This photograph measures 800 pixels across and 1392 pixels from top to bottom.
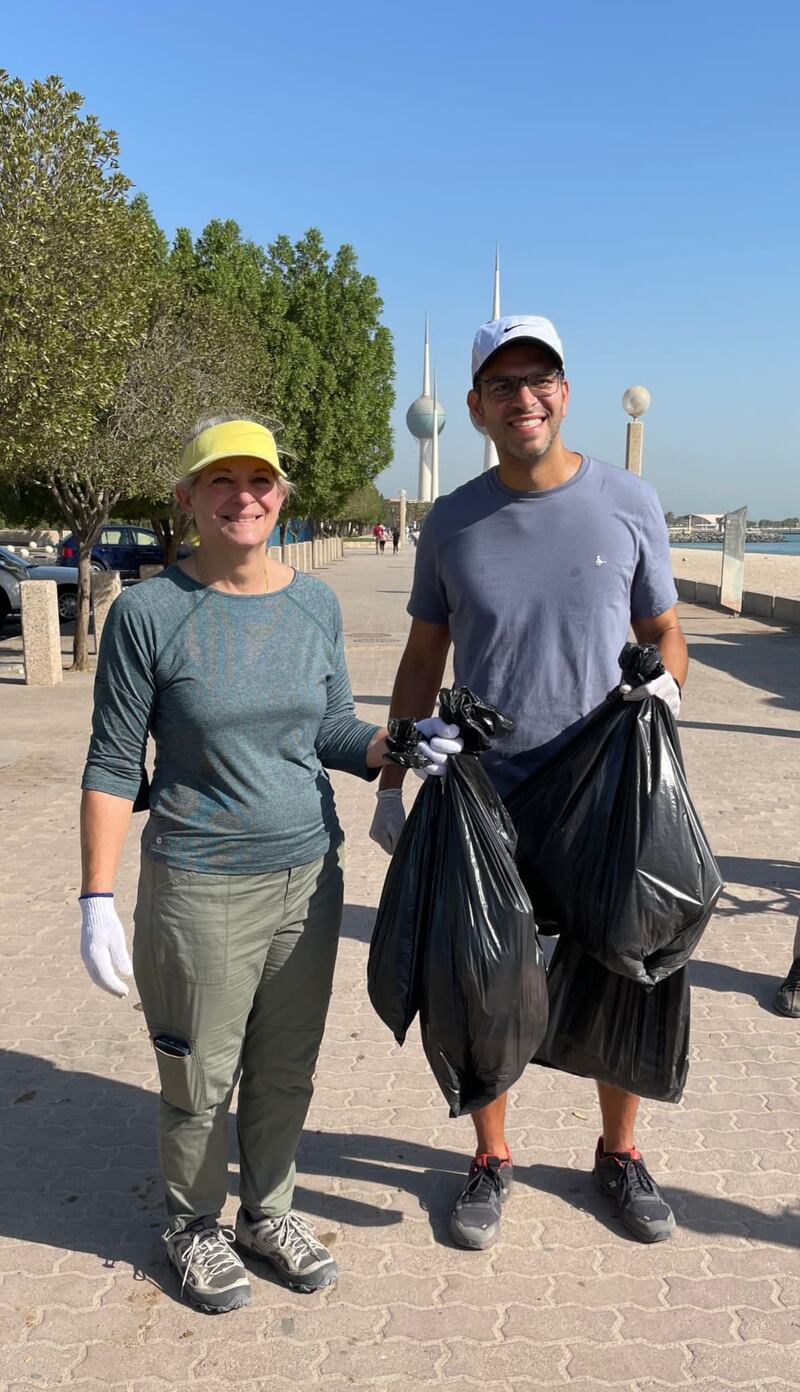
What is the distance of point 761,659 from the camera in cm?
1522

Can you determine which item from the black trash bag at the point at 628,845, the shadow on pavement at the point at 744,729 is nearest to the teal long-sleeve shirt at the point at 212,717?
the black trash bag at the point at 628,845

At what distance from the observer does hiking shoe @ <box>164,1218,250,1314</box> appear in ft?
8.47

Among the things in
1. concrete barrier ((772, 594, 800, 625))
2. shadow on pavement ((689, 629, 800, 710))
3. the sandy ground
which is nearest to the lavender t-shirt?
shadow on pavement ((689, 629, 800, 710))

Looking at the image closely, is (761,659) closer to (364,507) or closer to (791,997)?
(791,997)

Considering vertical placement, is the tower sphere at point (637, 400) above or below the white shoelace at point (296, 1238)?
above

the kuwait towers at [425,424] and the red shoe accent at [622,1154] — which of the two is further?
the kuwait towers at [425,424]

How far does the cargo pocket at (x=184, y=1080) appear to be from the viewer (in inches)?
97.6

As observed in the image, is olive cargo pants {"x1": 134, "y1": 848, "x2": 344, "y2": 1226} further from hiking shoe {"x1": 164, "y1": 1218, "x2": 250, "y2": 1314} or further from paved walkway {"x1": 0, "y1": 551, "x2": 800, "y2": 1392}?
paved walkway {"x1": 0, "y1": 551, "x2": 800, "y2": 1392}

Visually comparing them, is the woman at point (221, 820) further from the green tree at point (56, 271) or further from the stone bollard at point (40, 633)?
the stone bollard at point (40, 633)

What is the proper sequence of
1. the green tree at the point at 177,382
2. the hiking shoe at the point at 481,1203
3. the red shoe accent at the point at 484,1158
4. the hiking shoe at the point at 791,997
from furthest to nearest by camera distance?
1. the green tree at the point at 177,382
2. the hiking shoe at the point at 791,997
3. the red shoe accent at the point at 484,1158
4. the hiking shoe at the point at 481,1203

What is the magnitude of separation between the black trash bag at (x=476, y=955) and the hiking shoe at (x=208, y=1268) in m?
0.66

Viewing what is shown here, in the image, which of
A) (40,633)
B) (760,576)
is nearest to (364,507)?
(760,576)

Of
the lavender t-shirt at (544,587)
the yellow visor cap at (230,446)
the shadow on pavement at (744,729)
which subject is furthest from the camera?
the shadow on pavement at (744,729)

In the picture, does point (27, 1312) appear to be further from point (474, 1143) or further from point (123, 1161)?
point (474, 1143)
